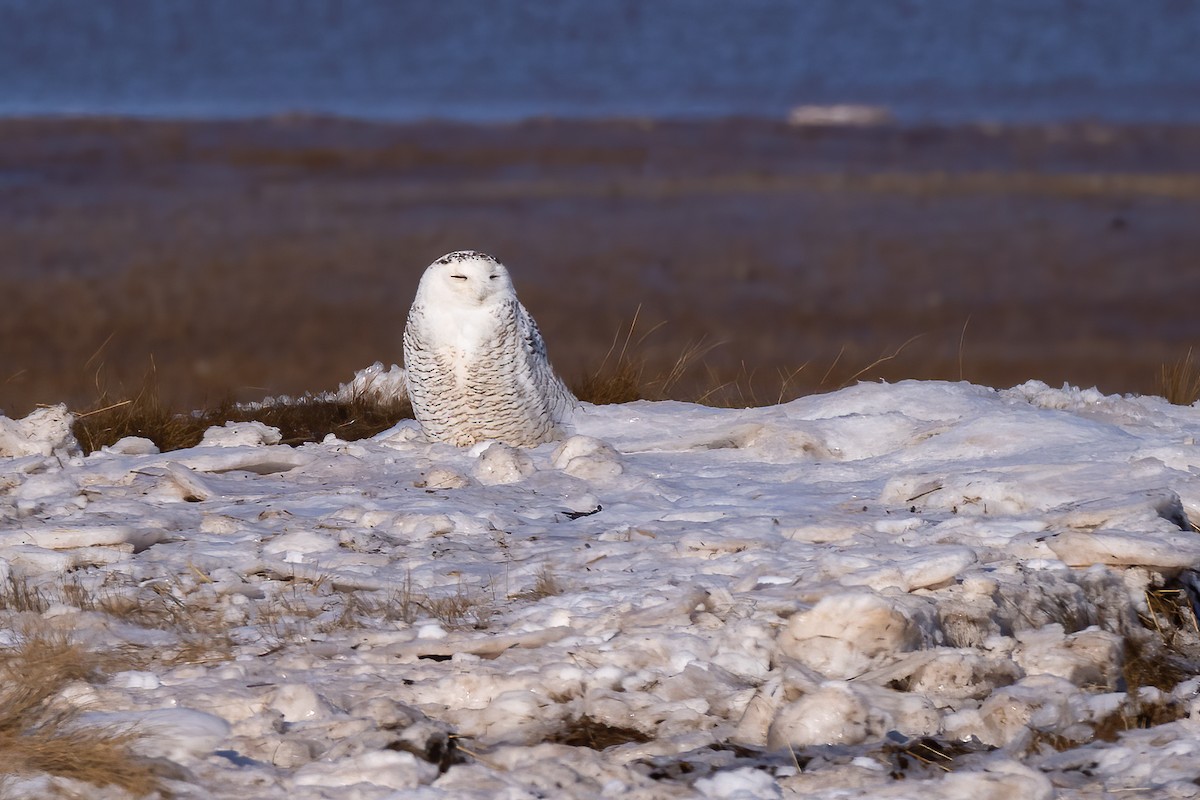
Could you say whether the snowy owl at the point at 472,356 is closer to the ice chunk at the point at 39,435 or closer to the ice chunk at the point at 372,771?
the ice chunk at the point at 39,435

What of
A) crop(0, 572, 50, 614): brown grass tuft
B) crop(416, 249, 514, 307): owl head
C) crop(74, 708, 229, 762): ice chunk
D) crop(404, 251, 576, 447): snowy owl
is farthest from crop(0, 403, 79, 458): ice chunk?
crop(74, 708, 229, 762): ice chunk

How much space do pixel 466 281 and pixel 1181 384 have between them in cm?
335

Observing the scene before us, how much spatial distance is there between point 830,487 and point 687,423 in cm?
106

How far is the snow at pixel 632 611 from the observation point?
279 centimetres

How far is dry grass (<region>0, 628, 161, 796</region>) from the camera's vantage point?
8.64 ft

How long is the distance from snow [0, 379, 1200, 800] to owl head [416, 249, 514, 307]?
52 centimetres

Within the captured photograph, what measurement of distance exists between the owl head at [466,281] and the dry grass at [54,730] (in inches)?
84.7

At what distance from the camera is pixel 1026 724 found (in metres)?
2.92

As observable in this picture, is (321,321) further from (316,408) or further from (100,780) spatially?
(100,780)

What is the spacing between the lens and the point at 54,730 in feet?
9.13

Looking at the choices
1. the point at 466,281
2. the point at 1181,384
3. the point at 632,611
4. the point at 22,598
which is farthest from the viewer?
the point at 1181,384

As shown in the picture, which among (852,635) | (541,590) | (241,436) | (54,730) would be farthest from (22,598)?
(241,436)

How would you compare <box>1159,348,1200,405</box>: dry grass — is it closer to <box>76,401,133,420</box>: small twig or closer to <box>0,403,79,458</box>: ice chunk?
<box>76,401,133,420</box>: small twig

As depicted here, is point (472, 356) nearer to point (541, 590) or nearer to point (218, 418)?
point (541, 590)
